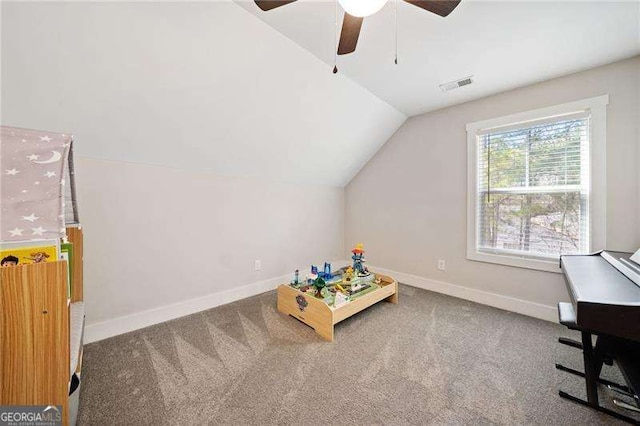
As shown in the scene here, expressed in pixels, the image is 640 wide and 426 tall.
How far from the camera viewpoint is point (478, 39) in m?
1.78

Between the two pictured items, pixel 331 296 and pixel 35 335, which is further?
pixel 331 296

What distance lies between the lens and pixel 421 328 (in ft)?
7.10

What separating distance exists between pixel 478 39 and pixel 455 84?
25.3 inches

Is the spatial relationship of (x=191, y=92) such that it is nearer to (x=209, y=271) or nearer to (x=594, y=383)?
(x=209, y=271)

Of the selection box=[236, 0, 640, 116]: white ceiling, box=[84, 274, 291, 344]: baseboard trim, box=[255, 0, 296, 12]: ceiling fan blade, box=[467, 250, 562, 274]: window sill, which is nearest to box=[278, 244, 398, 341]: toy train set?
box=[84, 274, 291, 344]: baseboard trim

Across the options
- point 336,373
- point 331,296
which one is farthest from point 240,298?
point 336,373

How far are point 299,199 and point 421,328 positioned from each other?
2167 mm

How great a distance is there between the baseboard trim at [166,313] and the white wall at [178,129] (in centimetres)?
1

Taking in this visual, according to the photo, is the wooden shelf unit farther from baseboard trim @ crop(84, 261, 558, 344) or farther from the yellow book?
baseboard trim @ crop(84, 261, 558, 344)

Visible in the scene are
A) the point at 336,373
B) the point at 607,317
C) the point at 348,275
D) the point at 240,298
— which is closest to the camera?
the point at 607,317

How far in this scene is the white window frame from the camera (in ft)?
6.71

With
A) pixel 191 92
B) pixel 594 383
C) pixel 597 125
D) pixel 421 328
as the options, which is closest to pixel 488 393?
pixel 594 383

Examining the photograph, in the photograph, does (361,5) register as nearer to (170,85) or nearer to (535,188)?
(170,85)

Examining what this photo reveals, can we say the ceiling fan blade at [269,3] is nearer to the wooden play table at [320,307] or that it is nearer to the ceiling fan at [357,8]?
the ceiling fan at [357,8]
